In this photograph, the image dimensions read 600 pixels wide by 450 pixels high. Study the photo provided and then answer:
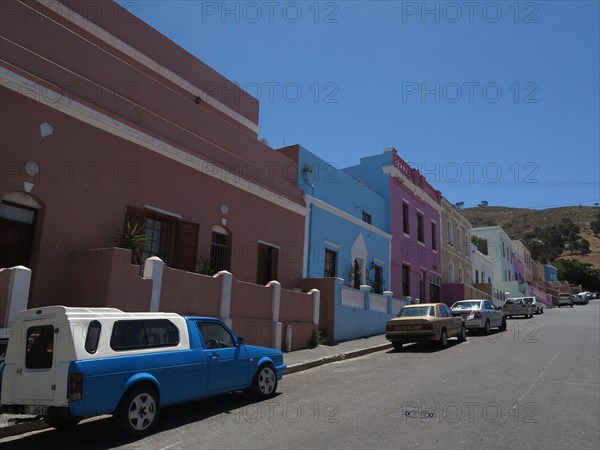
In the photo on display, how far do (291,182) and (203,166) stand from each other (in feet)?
17.2

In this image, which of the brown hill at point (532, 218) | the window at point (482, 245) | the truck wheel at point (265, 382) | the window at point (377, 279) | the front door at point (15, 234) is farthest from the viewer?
the brown hill at point (532, 218)

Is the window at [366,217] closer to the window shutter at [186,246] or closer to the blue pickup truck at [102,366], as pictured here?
the window shutter at [186,246]

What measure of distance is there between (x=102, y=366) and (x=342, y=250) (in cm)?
1558

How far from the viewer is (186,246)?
13.7 meters

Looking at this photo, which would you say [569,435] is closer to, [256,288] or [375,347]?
[256,288]

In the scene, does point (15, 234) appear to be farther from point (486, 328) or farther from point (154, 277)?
point (486, 328)

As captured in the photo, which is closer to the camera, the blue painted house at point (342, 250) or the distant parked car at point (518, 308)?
the blue painted house at point (342, 250)

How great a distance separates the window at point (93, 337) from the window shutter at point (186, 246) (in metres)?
6.77

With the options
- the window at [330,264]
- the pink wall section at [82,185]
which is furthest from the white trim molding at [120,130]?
the window at [330,264]

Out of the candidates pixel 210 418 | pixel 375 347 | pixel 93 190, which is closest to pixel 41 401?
pixel 210 418

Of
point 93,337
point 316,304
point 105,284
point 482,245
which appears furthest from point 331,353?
point 482,245

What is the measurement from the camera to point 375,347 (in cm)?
1677

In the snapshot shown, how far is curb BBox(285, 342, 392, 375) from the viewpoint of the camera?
1251 cm

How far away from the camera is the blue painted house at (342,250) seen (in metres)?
18.1
